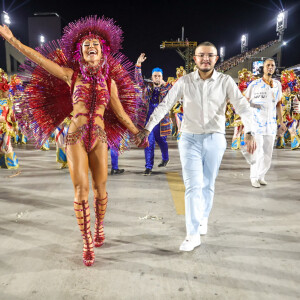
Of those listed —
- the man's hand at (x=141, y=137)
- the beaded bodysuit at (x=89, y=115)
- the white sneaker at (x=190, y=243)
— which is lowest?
the white sneaker at (x=190, y=243)

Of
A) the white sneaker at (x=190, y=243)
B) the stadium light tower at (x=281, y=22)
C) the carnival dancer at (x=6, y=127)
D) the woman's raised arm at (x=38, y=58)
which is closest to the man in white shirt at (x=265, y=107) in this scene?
the white sneaker at (x=190, y=243)

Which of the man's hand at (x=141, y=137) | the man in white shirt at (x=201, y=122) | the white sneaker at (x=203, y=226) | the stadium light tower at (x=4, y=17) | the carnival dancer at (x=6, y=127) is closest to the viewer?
the man in white shirt at (x=201, y=122)

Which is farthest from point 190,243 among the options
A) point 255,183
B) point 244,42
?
point 244,42

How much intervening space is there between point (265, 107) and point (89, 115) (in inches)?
129

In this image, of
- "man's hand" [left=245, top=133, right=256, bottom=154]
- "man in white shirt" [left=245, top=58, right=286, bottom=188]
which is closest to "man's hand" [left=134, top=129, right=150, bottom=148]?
"man's hand" [left=245, top=133, right=256, bottom=154]

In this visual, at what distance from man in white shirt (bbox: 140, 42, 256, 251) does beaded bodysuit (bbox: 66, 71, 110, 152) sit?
761 mm

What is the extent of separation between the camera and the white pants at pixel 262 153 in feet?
16.3

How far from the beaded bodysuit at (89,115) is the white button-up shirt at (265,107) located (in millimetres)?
3027

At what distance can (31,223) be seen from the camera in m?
3.50

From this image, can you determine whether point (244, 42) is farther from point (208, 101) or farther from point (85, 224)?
point (85, 224)

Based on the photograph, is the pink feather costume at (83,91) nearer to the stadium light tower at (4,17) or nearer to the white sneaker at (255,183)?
the white sneaker at (255,183)

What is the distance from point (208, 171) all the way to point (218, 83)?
2.62ft

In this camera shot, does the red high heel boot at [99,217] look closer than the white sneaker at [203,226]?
Yes

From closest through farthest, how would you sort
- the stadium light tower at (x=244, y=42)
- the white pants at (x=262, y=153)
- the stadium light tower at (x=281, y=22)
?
the white pants at (x=262, y=153) → the stadium light tower at (x=281, y=22) → the stadium light tower at (x=244, y=42)
